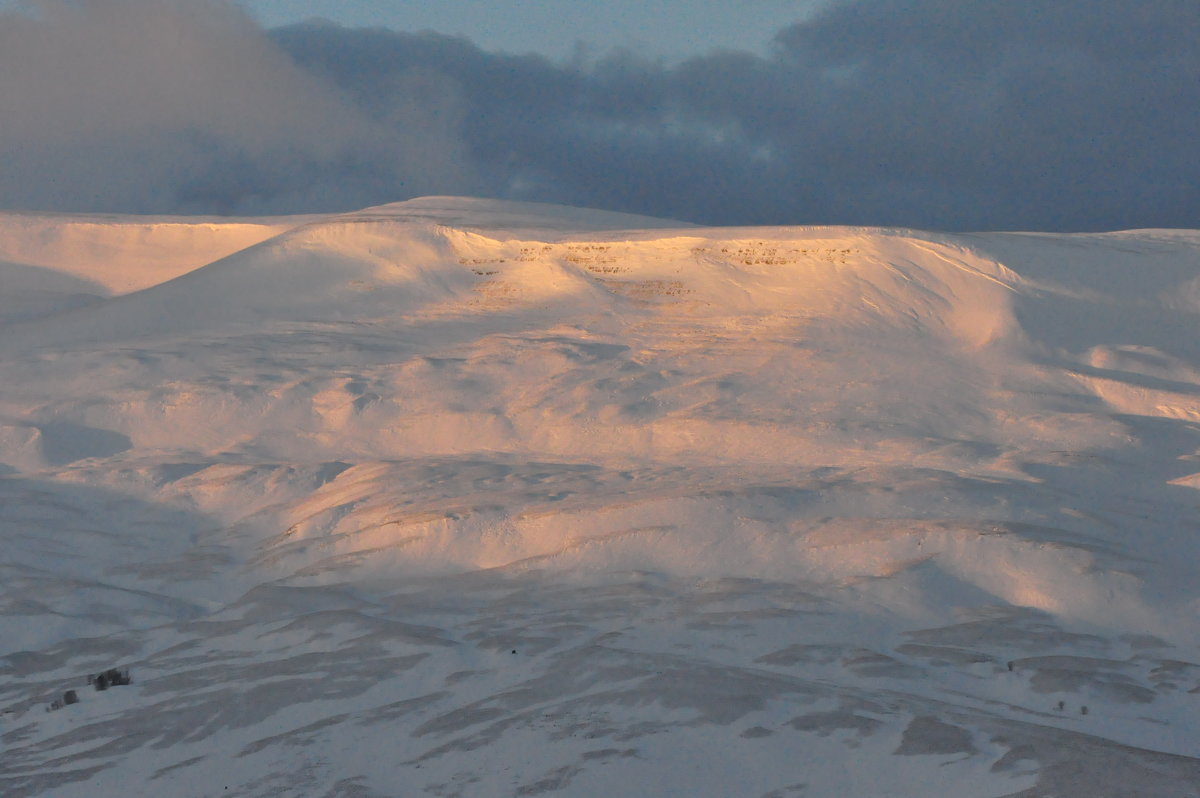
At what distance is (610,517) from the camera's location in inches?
640

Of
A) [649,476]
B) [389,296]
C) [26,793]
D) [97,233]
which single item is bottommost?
[26,793]

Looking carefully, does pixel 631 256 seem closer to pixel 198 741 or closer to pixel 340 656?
pixel 340 656

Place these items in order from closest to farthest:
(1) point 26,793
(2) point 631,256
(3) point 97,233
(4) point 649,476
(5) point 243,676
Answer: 1. (1) point 26,793
2. (5) point 243,676
3. (4) point 649,476
4. (2) point 631,256
5. (3) point 97,233

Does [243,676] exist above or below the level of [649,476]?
below

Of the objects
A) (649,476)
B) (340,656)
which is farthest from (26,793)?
(649,476)

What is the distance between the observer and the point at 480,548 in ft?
53.3

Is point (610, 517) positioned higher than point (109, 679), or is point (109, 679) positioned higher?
point (610, 517)

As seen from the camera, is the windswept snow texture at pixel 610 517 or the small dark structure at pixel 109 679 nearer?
the windswept snow texture at pixel 610 517

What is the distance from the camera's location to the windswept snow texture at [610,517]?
10289 millimetres

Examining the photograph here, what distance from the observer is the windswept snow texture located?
33.8 ft

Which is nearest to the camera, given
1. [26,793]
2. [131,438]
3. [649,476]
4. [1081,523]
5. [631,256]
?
[26,793]

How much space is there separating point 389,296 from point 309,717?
17898mm

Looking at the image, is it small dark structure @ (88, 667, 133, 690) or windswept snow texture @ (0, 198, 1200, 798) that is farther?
small dark structure @ (88, 667, 133, 690)

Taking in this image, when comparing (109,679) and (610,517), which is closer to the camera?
(109,679)
